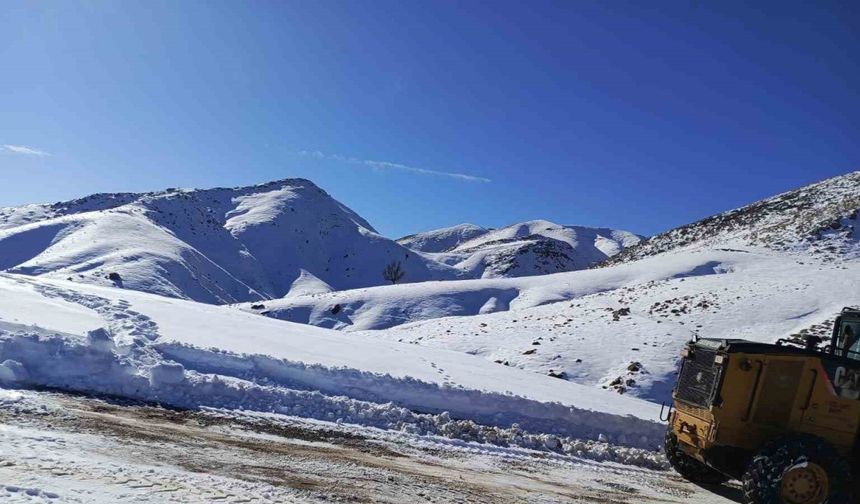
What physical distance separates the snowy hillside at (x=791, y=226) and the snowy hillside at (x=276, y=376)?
125 ft

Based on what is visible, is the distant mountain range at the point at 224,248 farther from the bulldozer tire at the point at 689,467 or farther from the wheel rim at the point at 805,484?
the wheel rim at the point at 805,484

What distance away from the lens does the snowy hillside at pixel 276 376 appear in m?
10.2

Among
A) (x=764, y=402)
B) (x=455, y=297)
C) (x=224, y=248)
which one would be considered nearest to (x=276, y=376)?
(x=764, y=402)

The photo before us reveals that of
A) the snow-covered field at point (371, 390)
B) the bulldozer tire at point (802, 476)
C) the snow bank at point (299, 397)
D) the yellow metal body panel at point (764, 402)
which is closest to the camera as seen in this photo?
the snow-covered field at point (371, 390)

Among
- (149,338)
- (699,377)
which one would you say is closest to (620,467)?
(699,377)

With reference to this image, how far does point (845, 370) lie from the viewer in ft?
26.6

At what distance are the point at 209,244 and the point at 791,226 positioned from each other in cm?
10016

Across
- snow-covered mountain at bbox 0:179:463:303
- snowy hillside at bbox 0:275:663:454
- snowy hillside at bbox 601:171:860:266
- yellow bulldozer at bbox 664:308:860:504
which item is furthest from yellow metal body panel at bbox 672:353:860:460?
snow-covered mountain at bbox 0:179:463:303

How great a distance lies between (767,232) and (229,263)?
89.6 metres

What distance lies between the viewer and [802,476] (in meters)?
7.36

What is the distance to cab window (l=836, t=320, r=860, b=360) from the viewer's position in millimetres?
9250

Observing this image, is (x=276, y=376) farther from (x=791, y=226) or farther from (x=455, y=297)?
(x=791, y=226)

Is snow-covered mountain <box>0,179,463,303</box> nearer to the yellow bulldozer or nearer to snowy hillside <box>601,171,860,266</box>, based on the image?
the yellow bulldozer

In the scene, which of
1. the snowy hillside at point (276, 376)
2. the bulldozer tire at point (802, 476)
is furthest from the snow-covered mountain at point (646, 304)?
the bulldozer tire at point (802, 476)
